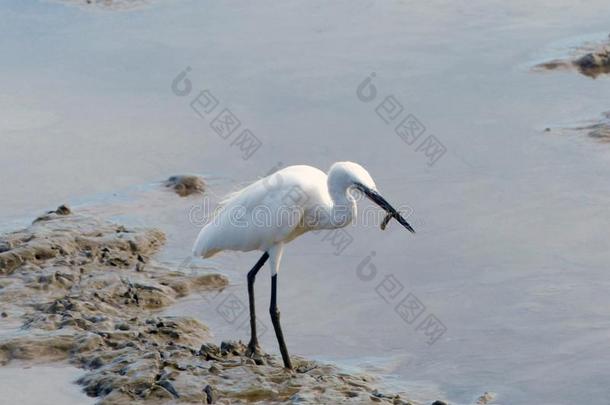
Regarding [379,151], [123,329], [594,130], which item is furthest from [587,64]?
[123,329]

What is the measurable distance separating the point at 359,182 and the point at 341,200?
7.6 inches

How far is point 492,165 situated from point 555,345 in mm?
3102

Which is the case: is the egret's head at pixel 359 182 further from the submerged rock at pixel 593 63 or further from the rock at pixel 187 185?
the submerged rock at pixel 593 63

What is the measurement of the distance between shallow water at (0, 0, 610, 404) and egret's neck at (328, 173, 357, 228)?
104cm

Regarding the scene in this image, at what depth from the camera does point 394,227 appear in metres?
9.19

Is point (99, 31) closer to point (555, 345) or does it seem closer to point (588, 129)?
point (588, 129)

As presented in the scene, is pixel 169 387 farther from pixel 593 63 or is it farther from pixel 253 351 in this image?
pixel 593 63

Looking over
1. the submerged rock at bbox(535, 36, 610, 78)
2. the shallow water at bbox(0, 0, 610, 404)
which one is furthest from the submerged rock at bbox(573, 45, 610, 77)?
the shallow water at bbox(0, 0, 610, 404)

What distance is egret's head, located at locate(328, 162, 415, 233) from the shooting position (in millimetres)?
6613

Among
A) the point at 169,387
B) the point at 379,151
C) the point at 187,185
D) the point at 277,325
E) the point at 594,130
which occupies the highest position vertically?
the point at 594,130

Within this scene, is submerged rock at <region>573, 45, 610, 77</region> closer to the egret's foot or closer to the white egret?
the white egret

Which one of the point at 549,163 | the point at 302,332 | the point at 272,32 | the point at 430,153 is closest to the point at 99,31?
the point at 272,32

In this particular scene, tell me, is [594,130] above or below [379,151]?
above

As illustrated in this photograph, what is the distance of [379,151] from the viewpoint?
10.5 meters
